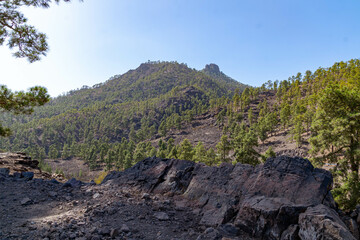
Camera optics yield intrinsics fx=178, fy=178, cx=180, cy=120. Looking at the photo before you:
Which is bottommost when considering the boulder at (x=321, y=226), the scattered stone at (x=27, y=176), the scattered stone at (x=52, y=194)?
the boulder at (x=321, y=226)

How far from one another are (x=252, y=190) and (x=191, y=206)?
10.0 ft

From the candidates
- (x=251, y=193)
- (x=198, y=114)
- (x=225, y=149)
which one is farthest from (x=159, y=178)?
(x=198, y=114)

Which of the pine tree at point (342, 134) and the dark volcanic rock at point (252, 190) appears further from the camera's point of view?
the pine tree at point (342, 134)

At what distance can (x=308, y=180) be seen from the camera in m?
7.61

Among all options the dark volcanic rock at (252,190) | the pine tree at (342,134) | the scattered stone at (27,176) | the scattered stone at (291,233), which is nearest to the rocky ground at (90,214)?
the scattered stone at (27,176)

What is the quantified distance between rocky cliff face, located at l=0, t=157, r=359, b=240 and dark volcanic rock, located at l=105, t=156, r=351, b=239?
1.2 inches

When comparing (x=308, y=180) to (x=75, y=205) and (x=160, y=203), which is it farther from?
(x=75, y=205)

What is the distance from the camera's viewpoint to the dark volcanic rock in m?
6.22

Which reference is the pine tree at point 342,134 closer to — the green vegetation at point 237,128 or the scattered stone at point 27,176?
the green vegetation at point 237,128

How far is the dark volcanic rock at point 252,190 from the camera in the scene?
6.22m

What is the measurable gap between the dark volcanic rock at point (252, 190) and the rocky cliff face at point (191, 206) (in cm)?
3

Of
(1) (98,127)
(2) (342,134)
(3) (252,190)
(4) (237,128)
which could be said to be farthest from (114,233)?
(1) (98,127)

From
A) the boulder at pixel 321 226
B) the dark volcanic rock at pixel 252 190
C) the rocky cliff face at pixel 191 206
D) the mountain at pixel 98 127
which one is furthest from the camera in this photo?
the mountain at pixel 98 127

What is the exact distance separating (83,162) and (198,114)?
8438cm
